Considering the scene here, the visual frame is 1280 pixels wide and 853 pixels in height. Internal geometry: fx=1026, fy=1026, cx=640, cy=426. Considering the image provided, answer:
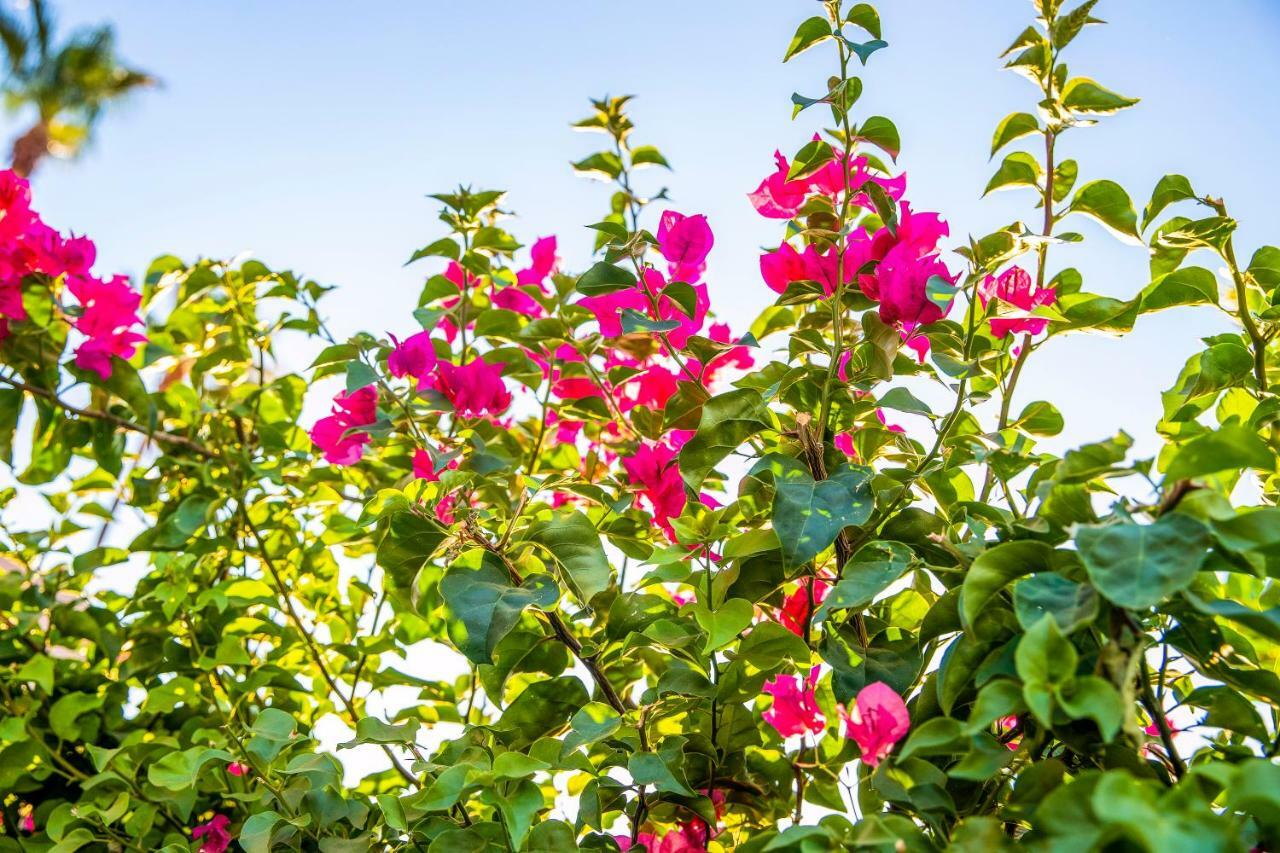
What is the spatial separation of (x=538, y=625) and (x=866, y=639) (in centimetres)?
31

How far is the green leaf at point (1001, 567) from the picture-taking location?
60 cm

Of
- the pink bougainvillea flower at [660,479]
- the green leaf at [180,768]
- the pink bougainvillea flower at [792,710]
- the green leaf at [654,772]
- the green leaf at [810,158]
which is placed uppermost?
the green leaf at [810,158]

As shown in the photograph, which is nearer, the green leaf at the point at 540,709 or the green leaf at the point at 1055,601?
the green leaf at the point at 1055,601

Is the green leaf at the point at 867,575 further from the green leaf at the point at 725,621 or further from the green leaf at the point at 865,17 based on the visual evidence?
the green leaf at the point at 865,17

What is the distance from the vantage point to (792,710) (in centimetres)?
82

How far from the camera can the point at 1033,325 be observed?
86 cm

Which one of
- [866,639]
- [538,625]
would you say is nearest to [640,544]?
[538,625]

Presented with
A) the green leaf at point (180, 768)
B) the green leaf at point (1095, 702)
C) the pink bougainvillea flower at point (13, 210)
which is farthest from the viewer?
the pink bougainvillea flower at point (13, 210)

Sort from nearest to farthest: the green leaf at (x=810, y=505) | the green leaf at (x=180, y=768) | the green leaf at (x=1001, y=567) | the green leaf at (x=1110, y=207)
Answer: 1. the green leaf at (x=1001, y=567)
2. the green leaf at (x=810, y=505)
3. the green leaf at (x=180, y=768)
4. the green leaf at (x=1110, y=207)

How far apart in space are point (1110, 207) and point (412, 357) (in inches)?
26.2

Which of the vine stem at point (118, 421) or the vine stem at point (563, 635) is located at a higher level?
the vine stem at point (118, 421)

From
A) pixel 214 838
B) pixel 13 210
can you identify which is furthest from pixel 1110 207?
pixel 13 210

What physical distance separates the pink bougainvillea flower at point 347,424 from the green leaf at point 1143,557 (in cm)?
72

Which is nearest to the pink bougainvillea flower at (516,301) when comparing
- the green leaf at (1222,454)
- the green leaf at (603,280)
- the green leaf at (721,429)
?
the green leaf at (603,280)
